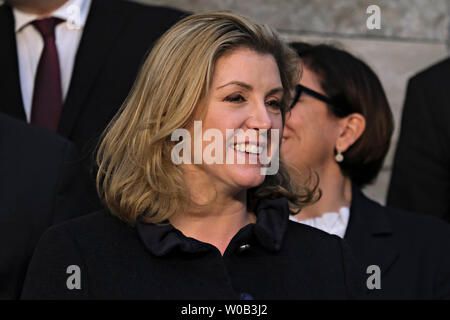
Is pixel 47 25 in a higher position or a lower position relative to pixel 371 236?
higher

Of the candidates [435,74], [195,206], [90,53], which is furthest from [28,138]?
[435,74]

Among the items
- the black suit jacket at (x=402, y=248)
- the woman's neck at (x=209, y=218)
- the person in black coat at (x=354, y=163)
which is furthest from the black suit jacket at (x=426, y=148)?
the woman's neck at (x=209, y=218)

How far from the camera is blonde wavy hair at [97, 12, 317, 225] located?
93.2 inches

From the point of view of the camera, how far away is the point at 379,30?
181 inches

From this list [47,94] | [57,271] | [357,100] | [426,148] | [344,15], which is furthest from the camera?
[344,15]

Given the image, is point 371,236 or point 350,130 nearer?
point 371,236

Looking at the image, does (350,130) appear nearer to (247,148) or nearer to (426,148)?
(426,148)

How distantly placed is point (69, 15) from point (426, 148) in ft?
5.48

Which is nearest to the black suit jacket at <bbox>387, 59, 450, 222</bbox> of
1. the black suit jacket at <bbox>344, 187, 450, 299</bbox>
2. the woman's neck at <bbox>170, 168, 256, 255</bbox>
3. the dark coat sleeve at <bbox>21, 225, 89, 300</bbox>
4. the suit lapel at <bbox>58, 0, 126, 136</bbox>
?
the black suit jacket at <bbox>344, 187, 450, 299</bbox>

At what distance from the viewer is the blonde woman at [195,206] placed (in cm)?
229

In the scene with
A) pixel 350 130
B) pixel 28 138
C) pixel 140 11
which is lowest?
pixel 28 138

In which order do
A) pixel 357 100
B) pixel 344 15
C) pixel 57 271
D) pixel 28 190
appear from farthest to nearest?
pixel 344 15, pixel 357 100, pixel 28 190, pixel 57 271

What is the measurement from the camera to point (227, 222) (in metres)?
2.45
